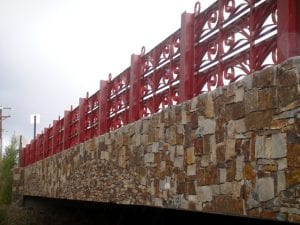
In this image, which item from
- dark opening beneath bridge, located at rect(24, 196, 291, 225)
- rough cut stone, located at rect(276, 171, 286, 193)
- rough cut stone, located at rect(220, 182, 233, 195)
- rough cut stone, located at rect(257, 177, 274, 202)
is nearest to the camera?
rough cut stone, located at rect(276, 171, 286, 193)

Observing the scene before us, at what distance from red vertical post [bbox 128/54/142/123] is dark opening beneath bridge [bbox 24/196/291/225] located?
1766 millimetres

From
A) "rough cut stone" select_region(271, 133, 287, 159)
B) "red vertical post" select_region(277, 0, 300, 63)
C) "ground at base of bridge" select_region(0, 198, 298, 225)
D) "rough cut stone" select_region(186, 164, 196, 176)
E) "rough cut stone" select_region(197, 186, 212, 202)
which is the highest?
"red vertical post" select_region(277, 0, 300, 63)

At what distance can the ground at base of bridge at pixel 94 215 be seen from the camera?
9.02 m

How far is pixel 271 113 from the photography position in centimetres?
445

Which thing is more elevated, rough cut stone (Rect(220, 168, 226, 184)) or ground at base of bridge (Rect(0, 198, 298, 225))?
rough cut stone (Rect(220, 168, 226, 184))

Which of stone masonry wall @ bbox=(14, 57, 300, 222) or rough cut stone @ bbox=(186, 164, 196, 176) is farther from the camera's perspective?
rough cut stone @ bbox=(186, 164, 196, 176)

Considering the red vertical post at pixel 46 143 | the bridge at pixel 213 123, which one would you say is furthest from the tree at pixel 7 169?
the bridge at pixel 213 123

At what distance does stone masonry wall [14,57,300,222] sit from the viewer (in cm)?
426

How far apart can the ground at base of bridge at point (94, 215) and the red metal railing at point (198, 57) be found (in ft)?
5.58

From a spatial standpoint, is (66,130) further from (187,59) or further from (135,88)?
(187,59)

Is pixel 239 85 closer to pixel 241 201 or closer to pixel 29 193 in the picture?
pixel 241 201

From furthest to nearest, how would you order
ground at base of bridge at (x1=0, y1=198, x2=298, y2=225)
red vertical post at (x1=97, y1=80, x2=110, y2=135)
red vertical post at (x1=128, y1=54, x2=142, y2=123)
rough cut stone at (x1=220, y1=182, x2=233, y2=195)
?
red vertical post at (x1=97, y1=80, x2=110, y2=135)
ground at base of bridge at (x1=0, y1=198, x2=298, y2=225)
red vertical post at (x1=128, y1=54, x2=142, y2=123)
rough cut stone at (x1=220, y1=182, x2=233, y2=195)

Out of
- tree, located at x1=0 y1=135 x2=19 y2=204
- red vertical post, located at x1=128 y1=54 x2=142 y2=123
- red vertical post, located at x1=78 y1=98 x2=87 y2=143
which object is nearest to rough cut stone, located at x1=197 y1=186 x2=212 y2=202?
red vertical post, located at x1=128 y1=54 x2=142 y2=123

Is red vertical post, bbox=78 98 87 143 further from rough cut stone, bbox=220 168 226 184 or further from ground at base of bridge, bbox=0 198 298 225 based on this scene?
rough cut stone, bbox=220 168 226 184
